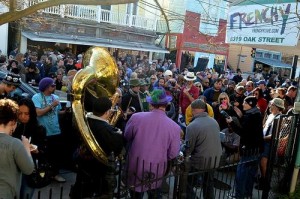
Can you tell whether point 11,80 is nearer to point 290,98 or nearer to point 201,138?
point 201,138

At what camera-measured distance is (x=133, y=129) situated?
369 centimetres

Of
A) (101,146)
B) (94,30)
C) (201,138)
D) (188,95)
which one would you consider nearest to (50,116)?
(101,146)

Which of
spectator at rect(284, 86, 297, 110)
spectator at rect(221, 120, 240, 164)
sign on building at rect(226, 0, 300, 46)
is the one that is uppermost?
sign on building at rect(226, 0, 300, 46)

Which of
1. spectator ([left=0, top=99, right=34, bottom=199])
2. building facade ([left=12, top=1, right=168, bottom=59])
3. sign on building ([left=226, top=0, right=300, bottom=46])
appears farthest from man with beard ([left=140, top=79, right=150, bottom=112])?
building facade ([left=12, top=1, right=168, bottom=59])

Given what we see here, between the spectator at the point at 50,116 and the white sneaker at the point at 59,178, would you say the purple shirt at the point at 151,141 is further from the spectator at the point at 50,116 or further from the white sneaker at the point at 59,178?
the white sneaker at the point at 59,178

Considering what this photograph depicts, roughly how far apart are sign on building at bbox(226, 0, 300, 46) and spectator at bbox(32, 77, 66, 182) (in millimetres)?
4071

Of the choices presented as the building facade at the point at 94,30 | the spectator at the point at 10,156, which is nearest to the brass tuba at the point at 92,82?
the spectator at the point at 10,156

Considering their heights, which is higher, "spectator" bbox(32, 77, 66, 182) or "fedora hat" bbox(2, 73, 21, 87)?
"fedora hat" bbox(2, 73, 21, 87)

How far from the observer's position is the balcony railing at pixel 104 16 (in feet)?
65.7

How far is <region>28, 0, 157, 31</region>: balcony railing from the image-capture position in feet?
65.7

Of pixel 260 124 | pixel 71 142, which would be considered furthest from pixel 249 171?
pixel 71 142

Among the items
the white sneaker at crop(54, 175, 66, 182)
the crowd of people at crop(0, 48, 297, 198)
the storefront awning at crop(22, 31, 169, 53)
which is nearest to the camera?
the crowd of people at crop(0, 48, 297, 198)

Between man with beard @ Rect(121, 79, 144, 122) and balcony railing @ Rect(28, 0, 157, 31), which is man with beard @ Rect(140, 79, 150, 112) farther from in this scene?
balcony railing @ Rect(28, 0, 157, 31)

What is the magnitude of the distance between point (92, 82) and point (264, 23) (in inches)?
156
